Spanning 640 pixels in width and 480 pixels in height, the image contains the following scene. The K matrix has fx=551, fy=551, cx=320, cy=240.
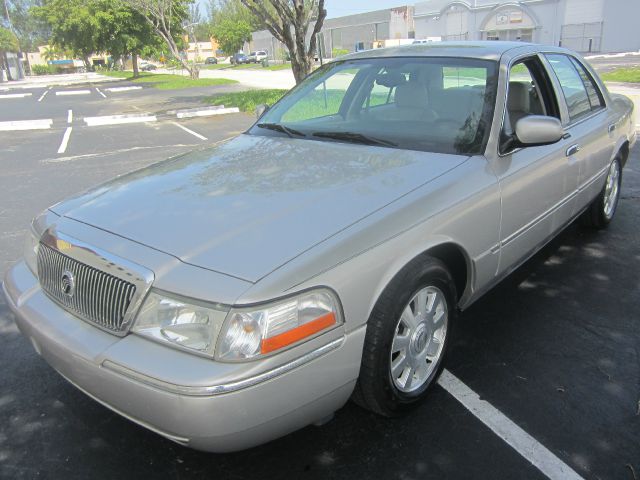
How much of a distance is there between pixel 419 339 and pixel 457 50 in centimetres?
198

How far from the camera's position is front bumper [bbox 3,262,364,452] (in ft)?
6.12

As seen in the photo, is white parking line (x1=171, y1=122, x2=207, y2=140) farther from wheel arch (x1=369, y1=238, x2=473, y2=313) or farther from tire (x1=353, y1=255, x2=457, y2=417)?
tire (x1=353, y1=255, x2=457, y2=417)

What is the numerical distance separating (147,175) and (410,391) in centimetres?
185

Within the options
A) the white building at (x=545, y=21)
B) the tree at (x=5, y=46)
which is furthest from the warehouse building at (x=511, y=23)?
the tree at (x=5, y=46)

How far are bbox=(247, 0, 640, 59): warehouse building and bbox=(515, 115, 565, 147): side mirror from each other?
53796 millimetres

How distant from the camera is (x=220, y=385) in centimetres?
185

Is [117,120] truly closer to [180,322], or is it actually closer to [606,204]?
[606,204]

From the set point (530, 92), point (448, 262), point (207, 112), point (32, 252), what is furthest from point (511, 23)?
point (32, 252)

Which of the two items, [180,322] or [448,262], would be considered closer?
[180,322]

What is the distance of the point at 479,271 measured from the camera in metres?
2.89

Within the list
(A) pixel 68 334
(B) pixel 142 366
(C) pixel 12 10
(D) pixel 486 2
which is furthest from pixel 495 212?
(C) pixel 12 10

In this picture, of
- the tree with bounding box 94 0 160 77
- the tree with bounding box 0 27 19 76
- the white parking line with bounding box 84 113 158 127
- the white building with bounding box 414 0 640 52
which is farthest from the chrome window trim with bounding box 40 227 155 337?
the tree with bounding box 0 27 19 76

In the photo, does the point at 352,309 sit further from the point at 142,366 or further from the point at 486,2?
the point at 486,2

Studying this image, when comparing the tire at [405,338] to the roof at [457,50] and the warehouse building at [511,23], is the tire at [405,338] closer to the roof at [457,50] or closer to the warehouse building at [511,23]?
the roof at [457,50]
